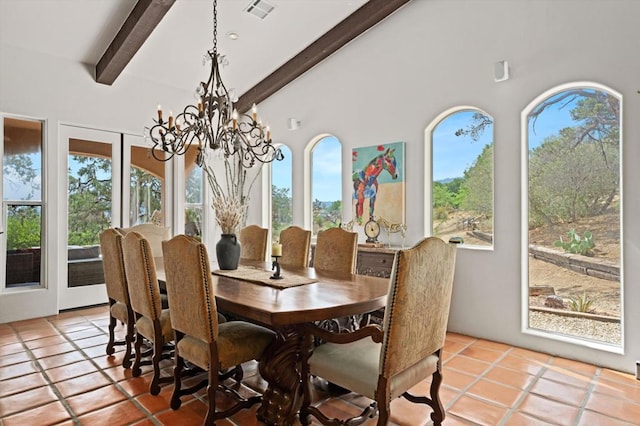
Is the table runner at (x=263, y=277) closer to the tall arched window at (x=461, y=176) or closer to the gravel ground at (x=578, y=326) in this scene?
the tall arched window at (x=461, y=176)

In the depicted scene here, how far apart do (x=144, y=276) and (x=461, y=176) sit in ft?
10.2

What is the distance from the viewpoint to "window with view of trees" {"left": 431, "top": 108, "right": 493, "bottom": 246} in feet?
12.6

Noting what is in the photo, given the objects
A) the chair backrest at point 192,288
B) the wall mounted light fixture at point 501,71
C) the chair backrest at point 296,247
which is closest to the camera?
the chair backrest at point 192,288

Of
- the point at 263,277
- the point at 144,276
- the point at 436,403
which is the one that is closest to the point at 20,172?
the point at 144,276

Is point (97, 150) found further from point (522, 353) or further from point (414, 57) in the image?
point (522, 353)

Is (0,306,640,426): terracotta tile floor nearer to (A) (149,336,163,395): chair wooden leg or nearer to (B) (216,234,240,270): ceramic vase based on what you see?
(A) (149,336,163,395): chair wooden leg

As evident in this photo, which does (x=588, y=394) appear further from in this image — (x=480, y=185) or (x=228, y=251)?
(x=228, y=251)

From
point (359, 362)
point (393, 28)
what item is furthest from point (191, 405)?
point (393, 28)

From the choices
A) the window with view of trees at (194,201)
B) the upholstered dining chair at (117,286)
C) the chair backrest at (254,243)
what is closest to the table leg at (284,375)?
the upholstered dining chair at (117,286)

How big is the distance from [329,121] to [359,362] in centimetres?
375

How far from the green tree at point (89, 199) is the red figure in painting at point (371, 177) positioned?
3.22m

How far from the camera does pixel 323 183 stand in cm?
539

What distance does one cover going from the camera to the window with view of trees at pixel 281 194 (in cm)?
587

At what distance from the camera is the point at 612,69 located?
9.78ft
